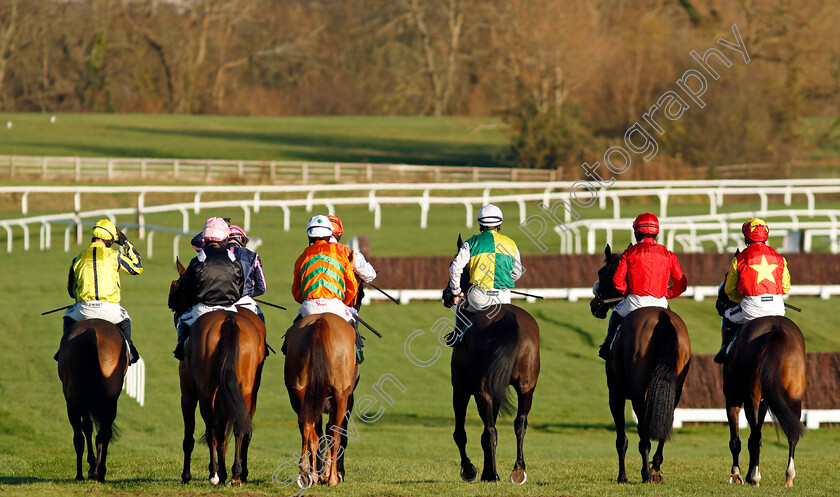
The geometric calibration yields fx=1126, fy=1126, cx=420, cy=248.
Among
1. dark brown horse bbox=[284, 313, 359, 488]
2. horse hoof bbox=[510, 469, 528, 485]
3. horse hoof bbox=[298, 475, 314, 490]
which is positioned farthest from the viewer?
horse hoof bbox=[510, 469, 528, 485]

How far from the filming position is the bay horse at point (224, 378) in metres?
7.03

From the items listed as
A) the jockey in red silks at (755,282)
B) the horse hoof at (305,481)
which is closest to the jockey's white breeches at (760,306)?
the jockey in red silks at (755,282)

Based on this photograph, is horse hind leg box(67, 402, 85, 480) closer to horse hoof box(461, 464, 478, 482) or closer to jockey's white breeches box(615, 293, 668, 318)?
horse hoof box(461, 464, 478, 482)

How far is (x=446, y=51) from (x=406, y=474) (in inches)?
1758

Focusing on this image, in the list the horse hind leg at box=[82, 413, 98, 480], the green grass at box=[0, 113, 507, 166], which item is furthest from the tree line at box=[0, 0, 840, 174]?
the horse hind leg at box=[82, 413, 98, 480]

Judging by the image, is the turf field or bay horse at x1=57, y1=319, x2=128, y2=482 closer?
the turf field

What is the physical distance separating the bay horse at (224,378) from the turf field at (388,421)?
27 centimetres

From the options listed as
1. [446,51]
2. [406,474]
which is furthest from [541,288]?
[446,51]

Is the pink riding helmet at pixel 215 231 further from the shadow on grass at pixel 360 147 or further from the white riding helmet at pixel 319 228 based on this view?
the shadow on grass at pixel 360 147

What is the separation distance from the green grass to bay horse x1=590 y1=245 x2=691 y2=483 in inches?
1184

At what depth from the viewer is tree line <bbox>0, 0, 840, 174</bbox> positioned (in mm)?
34094

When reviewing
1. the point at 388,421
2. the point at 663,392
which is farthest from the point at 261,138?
the point at 663,392

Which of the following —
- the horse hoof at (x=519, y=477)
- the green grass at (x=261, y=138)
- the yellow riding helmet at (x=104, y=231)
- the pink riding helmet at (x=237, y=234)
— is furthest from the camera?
the green grass at (x=261, y=138)

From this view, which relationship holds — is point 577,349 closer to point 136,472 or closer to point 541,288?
point 541,288
